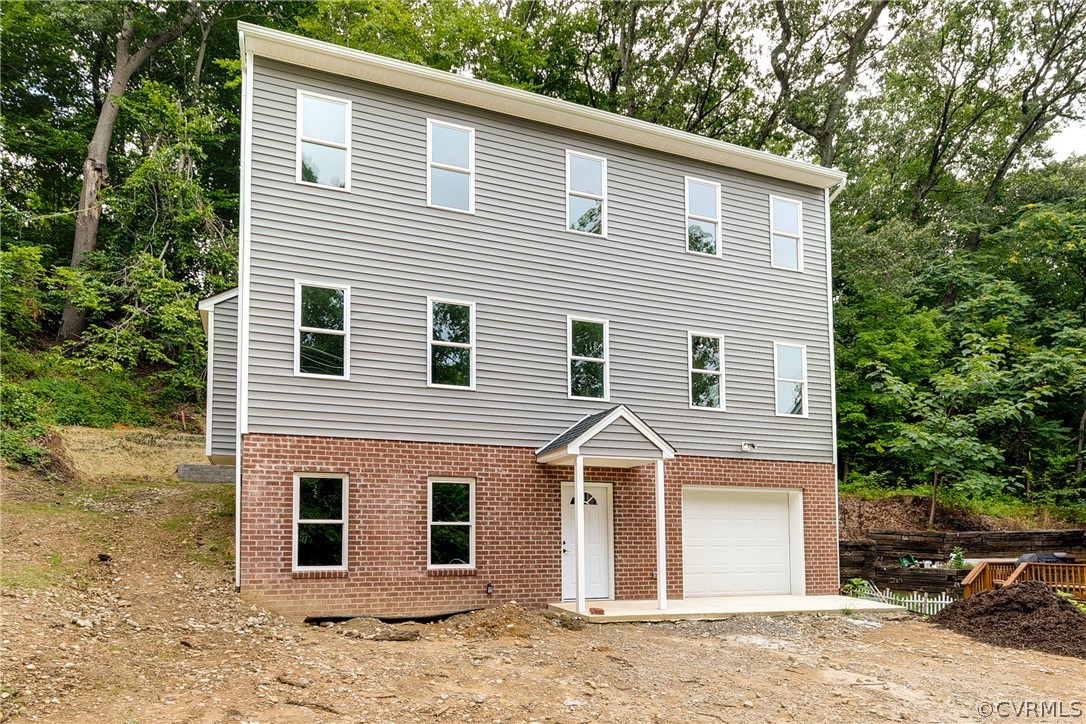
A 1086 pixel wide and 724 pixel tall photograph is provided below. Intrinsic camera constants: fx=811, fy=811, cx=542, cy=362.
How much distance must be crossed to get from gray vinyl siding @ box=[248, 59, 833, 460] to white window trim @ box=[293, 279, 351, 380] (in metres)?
0.08

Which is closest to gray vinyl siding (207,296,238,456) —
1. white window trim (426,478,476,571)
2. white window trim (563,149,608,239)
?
white window trim (426,478,476,571)

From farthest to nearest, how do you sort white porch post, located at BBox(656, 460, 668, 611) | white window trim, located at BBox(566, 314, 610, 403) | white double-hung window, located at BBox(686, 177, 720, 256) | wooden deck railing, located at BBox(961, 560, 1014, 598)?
white double-hung window, located at BBox(686, 177, 720, 256)
wooden deck railing, located at BBox(961, 560, 1014, 598)
white window trim, located at BBox(566, 314, 610, 403)
white porch post, located at BBox(656, 460, 668, 611)

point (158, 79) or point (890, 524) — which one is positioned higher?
point (158, 79)

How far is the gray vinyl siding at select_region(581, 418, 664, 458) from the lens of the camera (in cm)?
1232

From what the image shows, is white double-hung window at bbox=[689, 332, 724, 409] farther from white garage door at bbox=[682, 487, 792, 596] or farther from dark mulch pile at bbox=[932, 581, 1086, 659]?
dark mulch pile at bbox=[932, 581, 1086, 659]

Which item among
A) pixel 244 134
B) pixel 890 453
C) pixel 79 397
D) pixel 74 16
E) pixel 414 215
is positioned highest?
pixel 74 16

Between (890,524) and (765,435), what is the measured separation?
658cm

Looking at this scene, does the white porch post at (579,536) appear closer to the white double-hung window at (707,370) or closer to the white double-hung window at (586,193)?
the white double-hung window at (707,370)

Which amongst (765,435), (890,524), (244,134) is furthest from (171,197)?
(890,524)

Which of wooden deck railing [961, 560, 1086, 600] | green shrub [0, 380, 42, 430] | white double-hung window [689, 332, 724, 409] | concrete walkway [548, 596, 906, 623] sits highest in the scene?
white double-hung window [689, 332, 724, 409]

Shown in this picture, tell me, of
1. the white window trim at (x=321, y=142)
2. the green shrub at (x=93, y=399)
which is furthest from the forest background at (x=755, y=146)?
the white window trim at (x=321, y=142)

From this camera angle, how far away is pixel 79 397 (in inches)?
790

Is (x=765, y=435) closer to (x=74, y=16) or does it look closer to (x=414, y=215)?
(x=414, y=215)

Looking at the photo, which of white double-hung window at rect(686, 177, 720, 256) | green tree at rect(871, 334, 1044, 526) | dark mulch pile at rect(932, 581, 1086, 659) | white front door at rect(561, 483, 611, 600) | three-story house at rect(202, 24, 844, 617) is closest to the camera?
dark mulch pile at rect(932, 581, 1086, 659)
